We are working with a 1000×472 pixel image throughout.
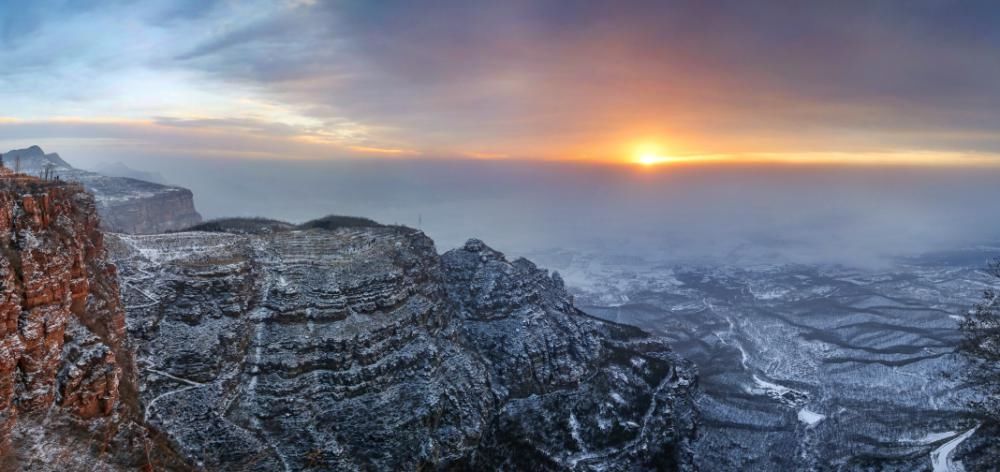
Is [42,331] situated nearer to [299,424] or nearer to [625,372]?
[299,424]

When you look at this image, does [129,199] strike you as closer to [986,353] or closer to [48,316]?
[48,316]

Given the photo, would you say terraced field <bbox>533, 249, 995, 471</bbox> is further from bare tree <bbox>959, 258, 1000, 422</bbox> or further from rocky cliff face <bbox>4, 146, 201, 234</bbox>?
rocky cliff face <bbox>4, 146, 201, 234</bbox>

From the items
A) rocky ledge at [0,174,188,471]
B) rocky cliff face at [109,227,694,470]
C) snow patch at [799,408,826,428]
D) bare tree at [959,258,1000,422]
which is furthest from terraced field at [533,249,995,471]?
rocky ledge at [0,174,188,471]

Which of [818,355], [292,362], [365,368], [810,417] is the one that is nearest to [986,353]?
[810,417]

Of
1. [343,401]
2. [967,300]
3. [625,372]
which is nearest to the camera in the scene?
[343,401]

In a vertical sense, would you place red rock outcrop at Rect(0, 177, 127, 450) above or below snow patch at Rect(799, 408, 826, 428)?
above

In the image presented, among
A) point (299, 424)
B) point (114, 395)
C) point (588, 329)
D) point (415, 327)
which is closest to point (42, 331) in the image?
point (114, 395)

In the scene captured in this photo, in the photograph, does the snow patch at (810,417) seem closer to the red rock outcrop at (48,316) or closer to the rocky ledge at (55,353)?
the rocky ledge at (55,353)
